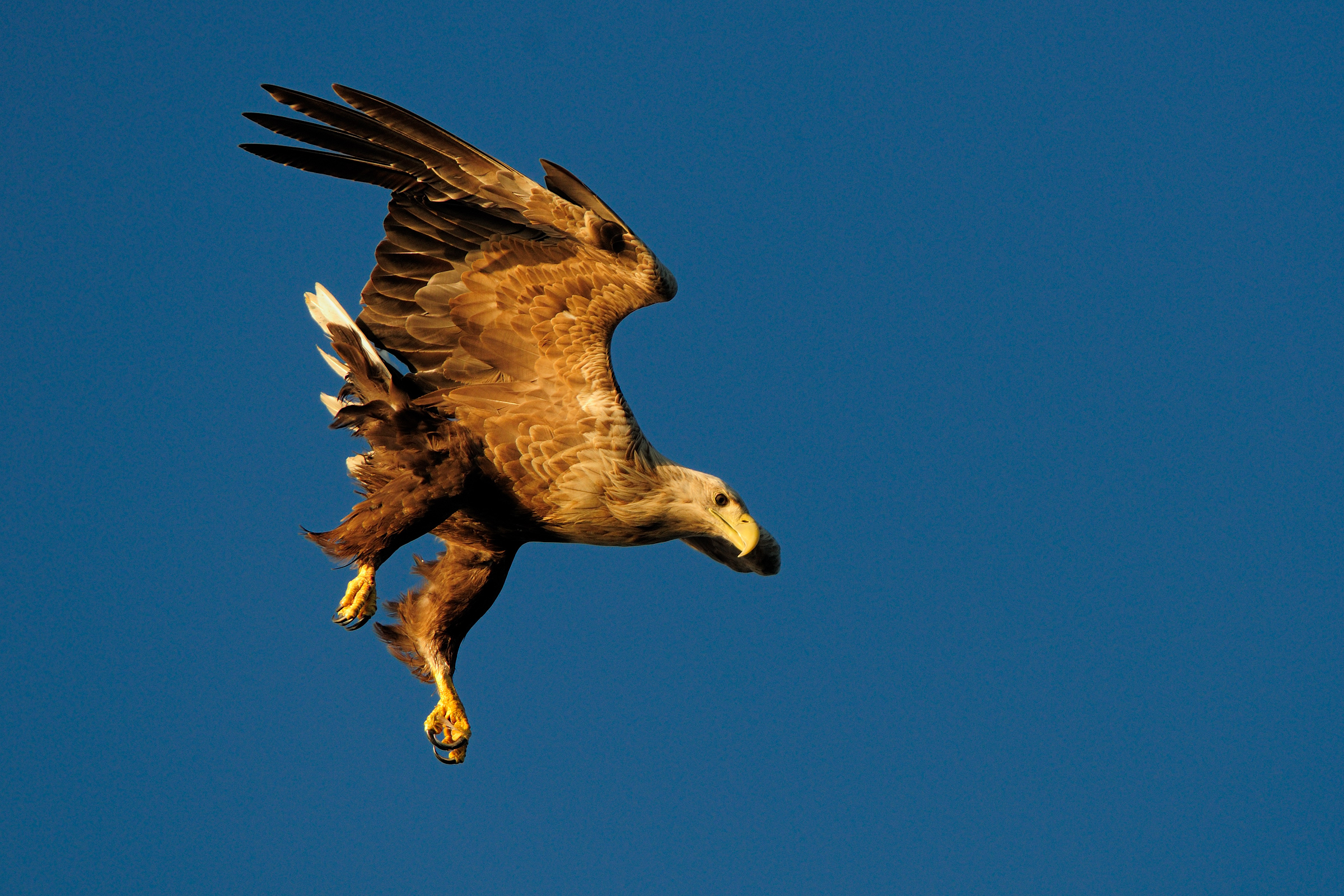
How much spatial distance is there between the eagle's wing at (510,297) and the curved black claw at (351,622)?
1.31 metres

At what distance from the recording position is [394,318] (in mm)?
9797

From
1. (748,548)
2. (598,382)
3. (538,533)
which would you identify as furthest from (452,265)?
(748,548)

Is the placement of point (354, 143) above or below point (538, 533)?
above

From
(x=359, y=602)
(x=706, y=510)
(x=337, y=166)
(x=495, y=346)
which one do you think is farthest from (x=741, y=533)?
(x=337, y=166)

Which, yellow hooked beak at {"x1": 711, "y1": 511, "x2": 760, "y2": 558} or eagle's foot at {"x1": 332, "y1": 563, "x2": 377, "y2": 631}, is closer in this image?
eagle's foot at {"x1": 332, "y1": 563, "x2": 377, "y2": 631}

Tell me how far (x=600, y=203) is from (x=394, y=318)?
59.8 inches

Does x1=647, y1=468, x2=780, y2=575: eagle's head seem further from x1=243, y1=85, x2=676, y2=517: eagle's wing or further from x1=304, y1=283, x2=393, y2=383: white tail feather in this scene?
x1=304, y1=283, x2=393, y2=383: white tail feather

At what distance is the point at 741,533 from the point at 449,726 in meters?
2.33

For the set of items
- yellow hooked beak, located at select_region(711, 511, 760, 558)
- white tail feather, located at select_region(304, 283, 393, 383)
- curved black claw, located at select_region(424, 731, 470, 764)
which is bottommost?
curved black claw, located at select_region(424, 731, 470, 764)

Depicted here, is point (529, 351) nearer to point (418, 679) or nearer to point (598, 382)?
point (598, 382)

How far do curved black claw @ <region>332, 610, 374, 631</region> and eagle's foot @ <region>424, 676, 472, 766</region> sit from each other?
1448 millimetres

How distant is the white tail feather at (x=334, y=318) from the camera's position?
9367 millimetres

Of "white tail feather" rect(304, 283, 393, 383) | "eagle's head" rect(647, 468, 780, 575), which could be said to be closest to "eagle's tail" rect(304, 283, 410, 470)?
"white tail feather" rect(304, 283, 393, 383)

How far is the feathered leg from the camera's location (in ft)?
33.1
